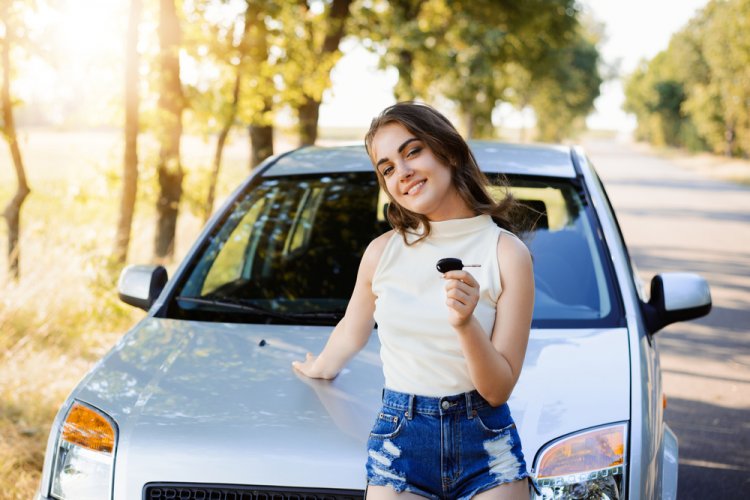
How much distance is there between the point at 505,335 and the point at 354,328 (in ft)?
2.33

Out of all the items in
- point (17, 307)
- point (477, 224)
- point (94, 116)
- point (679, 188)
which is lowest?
point (679, 188)

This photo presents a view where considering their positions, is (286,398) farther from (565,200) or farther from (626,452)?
(565,200)

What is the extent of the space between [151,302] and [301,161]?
1.12m

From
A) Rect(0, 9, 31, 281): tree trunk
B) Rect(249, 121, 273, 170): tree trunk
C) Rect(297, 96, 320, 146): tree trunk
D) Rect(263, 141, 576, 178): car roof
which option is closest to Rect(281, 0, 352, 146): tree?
Rect(297, 96, 320, 146): tree trunk

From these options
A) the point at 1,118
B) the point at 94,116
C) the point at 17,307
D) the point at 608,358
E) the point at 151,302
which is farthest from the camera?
the point at 94,116

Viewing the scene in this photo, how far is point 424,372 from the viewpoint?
2135 millimetres

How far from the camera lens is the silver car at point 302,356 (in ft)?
8.69

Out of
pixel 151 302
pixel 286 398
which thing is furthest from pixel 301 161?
pixel 286 398

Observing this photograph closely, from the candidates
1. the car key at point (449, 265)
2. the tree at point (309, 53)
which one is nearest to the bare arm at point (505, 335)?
the car key at point (449, 265)

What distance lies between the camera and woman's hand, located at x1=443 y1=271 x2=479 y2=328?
186 cm

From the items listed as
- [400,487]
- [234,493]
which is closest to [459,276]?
[400,487]

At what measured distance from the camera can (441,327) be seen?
2115 millimetres

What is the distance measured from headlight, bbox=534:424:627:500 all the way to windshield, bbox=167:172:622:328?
83 cm

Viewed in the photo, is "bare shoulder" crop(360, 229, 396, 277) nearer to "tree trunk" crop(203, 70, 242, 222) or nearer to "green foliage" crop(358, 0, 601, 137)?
"tree trunk" crop(203, 70, 242, 222)
